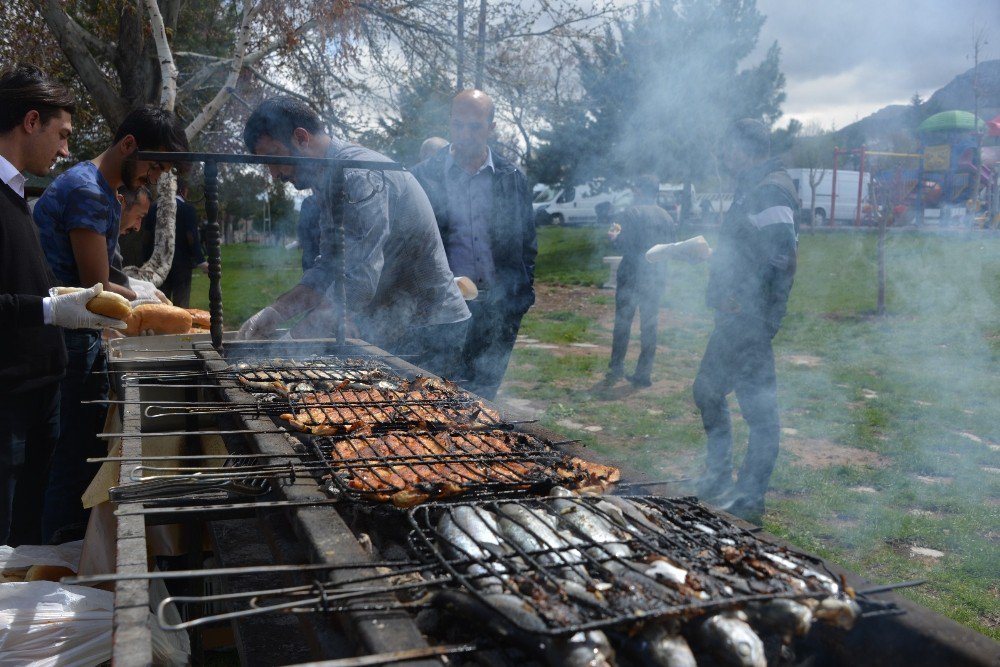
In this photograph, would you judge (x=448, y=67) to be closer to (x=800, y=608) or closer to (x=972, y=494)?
(x=972, y=494)

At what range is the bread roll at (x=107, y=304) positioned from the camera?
10.9 feet

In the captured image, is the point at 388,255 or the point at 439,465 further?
the point at 388,255

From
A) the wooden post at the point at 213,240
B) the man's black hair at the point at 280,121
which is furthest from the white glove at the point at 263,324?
the man's black hair at the point at 280,121

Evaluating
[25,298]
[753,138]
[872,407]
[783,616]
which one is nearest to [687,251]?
[753,138]

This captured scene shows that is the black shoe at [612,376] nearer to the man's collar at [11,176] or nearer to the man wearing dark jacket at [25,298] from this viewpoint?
the man wearing dark jacket at [25,298]

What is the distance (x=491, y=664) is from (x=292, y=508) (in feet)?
2.86

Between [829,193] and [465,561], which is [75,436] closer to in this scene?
[465,561]

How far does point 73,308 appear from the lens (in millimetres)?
3287

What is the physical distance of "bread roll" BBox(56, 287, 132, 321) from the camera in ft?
10.9

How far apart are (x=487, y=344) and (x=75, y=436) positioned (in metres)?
2.81

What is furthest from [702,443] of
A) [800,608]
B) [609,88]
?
[800,608]

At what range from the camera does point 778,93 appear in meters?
6.59

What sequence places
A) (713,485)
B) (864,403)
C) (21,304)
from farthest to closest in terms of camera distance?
(864,403), (713,485), (21,304)

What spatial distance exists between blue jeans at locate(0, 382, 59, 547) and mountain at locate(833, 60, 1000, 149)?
4.67 m
